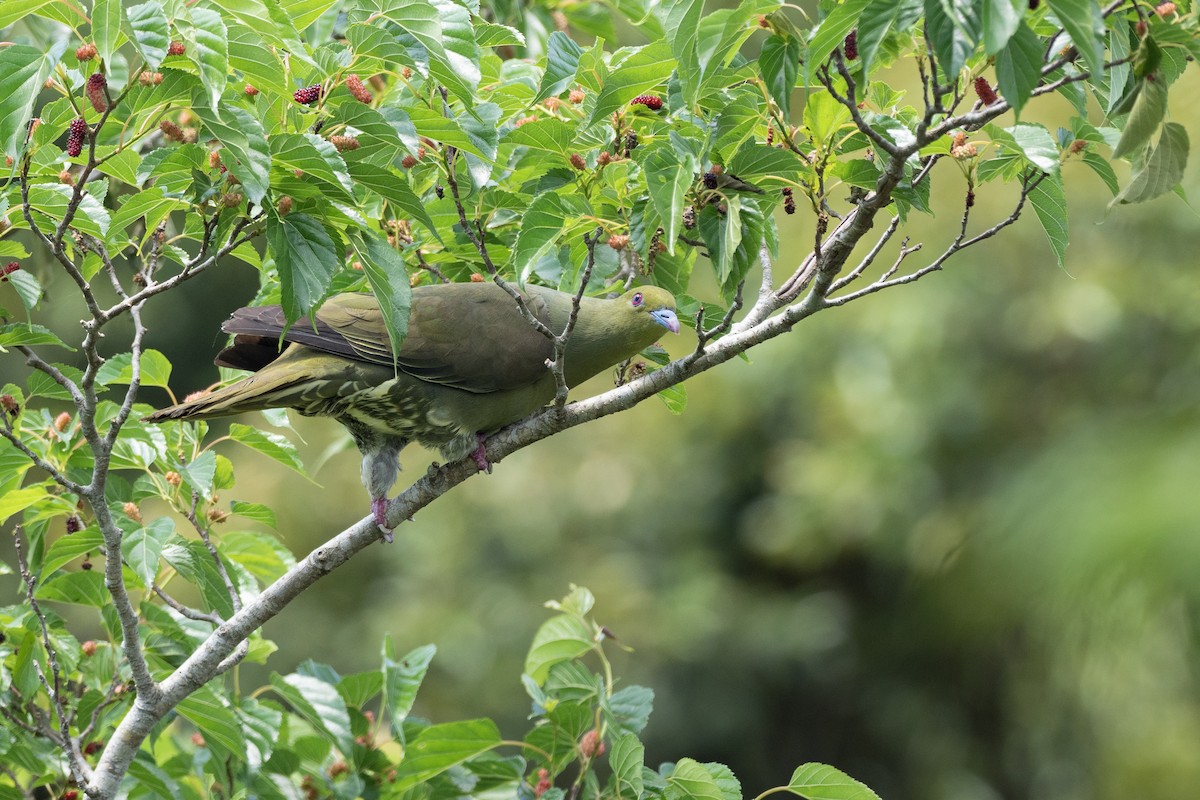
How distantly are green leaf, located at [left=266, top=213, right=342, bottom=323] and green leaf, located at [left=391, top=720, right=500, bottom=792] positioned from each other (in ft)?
3.49

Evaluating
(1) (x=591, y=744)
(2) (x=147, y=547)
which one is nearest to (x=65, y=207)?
(2) (x=147, y=547)

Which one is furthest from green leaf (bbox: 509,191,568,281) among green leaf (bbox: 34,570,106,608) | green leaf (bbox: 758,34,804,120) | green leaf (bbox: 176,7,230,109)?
green leaf (bbox: 34,570,106,608)

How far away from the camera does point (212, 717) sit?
2.66 m

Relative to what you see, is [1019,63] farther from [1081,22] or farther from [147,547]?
[147,547]

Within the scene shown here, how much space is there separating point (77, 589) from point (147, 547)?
0.34 meters

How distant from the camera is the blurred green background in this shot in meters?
7.10

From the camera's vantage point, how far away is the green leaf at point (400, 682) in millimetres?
2936

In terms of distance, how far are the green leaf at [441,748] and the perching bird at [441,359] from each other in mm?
708

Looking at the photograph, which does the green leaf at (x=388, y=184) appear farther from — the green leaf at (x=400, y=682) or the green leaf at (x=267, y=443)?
the green leaf at (x=400, y=682)

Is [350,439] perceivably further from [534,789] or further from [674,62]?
[674,62]

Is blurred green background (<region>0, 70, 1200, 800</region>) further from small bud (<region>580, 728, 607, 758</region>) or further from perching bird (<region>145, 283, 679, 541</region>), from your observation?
small bud (<region>580, 728, 607, 758</region>)

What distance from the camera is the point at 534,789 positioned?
2.78 m

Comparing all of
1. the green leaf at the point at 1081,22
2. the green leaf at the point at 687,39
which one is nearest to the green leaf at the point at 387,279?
the green leaf at the point at 687,39

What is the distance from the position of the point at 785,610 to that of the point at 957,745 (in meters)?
1.49
